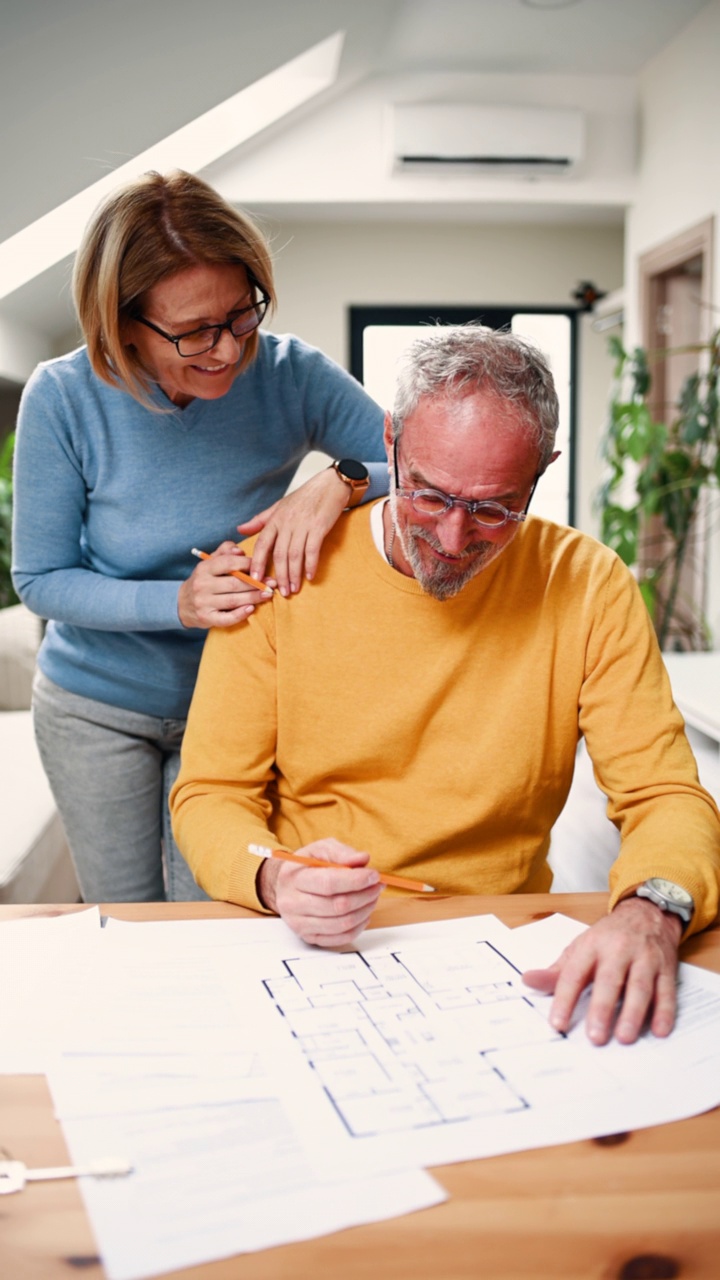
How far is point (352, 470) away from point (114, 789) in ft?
2.10

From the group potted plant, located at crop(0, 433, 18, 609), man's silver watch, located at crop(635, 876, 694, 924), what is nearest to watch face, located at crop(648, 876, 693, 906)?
man's silver watch, located at crop(635, 876, 694, 924)

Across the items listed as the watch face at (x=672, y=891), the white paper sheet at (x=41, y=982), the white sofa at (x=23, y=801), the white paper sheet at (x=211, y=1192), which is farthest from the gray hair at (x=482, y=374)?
the white sofa at (x=23, y=801)

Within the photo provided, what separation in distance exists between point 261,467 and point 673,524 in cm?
290

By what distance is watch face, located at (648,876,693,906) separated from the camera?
1022 millimetres

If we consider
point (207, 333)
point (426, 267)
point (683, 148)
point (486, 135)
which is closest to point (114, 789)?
point (207, 333)

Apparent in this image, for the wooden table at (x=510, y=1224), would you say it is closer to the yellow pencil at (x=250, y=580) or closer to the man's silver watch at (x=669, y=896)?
the man's silver watch at (x=669, y=896)

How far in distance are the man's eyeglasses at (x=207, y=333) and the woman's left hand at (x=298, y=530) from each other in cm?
22

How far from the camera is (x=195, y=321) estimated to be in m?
1.37

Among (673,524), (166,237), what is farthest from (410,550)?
(673,524)

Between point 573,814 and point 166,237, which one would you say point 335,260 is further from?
point 166,237

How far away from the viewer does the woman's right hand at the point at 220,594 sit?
4.35ft

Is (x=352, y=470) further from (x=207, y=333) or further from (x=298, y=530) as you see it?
(x=207, y=333)

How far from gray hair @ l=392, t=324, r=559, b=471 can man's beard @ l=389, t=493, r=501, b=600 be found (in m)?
0.11

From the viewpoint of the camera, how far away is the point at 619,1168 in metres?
0.70
